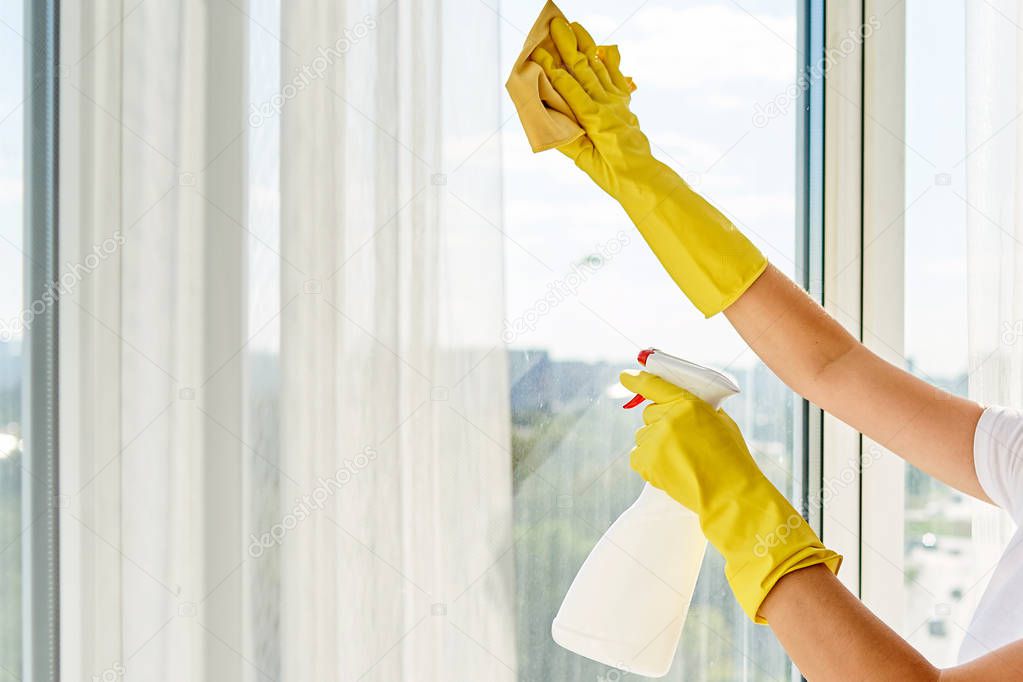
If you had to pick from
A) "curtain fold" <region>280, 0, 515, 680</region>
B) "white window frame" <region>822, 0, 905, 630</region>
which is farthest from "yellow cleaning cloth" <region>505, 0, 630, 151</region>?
"white window frame" <region>822, 0, 905, 630</region>

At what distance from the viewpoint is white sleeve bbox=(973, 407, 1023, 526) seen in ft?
2.66

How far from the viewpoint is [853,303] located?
1196 millimetres

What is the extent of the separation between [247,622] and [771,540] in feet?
1.66

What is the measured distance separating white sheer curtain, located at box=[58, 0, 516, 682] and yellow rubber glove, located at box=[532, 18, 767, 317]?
0.13 meters

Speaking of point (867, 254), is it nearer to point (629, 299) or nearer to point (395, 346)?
point (629, 299)

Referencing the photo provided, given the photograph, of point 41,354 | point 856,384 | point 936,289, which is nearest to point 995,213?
point 936,289

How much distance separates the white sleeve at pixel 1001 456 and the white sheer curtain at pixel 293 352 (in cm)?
49

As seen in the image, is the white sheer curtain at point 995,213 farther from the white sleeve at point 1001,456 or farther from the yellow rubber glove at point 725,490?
the yellow rubber glove at point 725,490

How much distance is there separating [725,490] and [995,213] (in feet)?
1.91

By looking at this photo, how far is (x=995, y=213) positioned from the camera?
108cm

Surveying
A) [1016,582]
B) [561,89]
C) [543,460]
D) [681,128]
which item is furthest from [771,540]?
[681,128]

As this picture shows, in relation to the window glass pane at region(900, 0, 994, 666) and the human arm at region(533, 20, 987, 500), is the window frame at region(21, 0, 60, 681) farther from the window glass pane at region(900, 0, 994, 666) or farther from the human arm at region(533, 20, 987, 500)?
the window glass pane at region(900, 0, 994, 666)

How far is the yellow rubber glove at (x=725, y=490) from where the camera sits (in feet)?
2.44

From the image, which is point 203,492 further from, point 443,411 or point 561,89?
point 561,89
